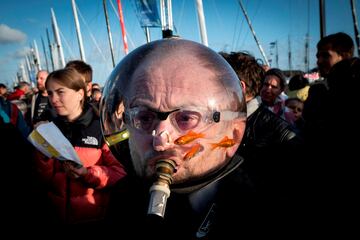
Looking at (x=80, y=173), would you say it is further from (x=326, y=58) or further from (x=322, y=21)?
(x=322, y=21)

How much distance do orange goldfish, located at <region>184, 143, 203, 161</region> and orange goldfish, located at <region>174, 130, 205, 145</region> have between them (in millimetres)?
25

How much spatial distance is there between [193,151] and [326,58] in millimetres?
2906

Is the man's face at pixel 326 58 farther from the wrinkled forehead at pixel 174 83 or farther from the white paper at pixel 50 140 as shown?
the white paper at pixel 50 140

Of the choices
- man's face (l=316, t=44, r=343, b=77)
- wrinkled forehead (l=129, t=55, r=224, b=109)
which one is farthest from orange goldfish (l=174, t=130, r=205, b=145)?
man's face (l=316, t=44, r=343, b=77)

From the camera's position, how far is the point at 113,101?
997 mm

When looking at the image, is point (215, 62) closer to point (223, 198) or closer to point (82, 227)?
point (223, 198)

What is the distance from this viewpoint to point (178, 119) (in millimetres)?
840

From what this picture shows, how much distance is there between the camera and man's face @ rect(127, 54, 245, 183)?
0.82 metres

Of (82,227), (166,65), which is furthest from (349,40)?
(82,227)

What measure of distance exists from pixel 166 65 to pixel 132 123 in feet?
0.77

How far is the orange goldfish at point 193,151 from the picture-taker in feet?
2.70

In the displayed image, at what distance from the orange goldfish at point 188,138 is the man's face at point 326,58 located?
2.72 m

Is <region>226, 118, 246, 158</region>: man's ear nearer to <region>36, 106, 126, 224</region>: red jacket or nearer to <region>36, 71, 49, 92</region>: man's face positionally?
<region>36, 106, 126, 224</region>: red jacket

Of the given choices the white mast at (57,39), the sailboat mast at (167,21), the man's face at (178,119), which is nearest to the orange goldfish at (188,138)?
the man's face at (178,119)
